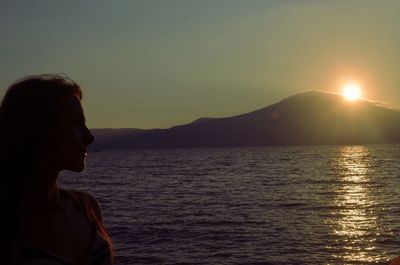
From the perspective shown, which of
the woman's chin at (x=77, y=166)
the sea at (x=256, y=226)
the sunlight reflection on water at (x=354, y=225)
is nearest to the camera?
the woman's chin at (x=77, y=166)

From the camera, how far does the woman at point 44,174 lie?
199 cm

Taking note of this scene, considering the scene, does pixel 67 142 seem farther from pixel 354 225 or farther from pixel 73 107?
pixel 354 225

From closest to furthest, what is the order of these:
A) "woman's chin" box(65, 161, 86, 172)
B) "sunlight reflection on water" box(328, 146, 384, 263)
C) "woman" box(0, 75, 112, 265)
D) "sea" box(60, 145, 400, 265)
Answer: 1. "woman" box(0, 75, 112, 265)
2. "woman's chin" box(65, 161, 86, 172)
3. "sea" box(60, 145, 400, 265)
4. "sunlight reflection on water" box(328, 146, 384, 263)

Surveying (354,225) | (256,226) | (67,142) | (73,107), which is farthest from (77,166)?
(354,225)

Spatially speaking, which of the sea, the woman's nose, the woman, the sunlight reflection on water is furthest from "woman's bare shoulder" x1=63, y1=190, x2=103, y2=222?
the sunlight reflection on water

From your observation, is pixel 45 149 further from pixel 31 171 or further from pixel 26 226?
pixel 26 226

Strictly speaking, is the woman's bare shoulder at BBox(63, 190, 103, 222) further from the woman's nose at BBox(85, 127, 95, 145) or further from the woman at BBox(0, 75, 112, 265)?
the woman's nose at BBox(85, 127, 95, 145)

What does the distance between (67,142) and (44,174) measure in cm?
14

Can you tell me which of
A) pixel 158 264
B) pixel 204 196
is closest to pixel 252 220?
pixel 158 264

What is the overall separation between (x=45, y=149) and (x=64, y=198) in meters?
0.20

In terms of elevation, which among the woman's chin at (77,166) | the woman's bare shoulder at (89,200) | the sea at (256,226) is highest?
the woman's chin at (77,166)

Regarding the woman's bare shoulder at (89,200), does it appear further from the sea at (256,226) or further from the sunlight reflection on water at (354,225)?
the sunlight reflection on water at (354,225)

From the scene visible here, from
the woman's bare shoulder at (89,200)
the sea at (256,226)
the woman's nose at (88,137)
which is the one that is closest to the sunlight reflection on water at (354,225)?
the sea at (256,226)

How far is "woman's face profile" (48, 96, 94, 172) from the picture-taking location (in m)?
2.08
